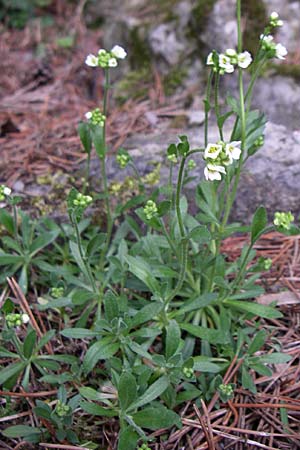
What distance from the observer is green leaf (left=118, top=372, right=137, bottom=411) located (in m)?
2.09

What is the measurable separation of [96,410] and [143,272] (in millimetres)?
731

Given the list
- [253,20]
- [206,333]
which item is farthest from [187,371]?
[253,20]

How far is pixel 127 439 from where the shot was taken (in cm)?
212

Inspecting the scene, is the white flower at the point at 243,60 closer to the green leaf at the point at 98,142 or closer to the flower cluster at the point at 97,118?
the flower cluster at the point at 97,118

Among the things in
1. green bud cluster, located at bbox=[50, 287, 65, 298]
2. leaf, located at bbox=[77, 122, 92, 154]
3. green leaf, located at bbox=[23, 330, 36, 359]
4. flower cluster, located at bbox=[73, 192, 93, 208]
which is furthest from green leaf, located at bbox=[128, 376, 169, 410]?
leaf, located at bbox=[77, 122, 92, 154]

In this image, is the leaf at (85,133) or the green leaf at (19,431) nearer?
the green leaf at (19,431)

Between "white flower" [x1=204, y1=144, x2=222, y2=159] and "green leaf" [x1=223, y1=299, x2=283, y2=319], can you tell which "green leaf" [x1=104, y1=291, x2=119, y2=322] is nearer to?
"green leaf" [x1=223, y1=299, x2=283, y2=319]

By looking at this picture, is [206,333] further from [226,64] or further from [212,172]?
[226,64]

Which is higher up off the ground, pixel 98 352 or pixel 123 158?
pixel 123 158

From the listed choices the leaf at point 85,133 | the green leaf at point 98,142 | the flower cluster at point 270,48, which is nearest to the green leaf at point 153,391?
the green leaf at point 98,142

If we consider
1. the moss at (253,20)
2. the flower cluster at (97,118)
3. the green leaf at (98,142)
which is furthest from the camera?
the moss at (253,20)

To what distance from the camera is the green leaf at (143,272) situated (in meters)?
2.60

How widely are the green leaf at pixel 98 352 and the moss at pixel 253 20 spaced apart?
2759mm

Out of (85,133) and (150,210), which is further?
(85,133)
